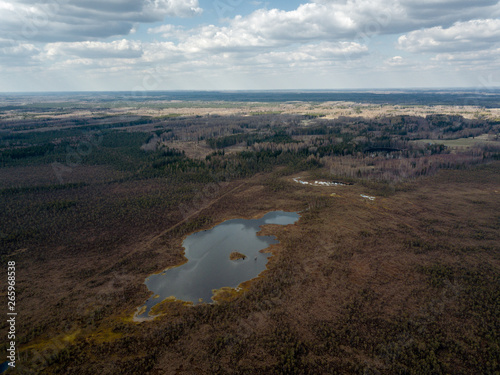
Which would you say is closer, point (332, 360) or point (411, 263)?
point (332, 360)

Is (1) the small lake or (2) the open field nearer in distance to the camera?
(2) the open field

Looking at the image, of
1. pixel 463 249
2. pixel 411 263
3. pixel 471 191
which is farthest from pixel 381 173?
pixel 411 263

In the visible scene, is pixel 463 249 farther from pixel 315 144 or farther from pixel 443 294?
pixel 315 144

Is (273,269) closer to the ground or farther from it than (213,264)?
farther from it

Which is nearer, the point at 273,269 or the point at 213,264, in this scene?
the point at 273,269
